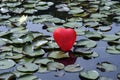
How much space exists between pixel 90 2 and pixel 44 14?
0.57 metres

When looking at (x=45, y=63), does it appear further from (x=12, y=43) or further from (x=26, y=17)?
(x=26, y=17)

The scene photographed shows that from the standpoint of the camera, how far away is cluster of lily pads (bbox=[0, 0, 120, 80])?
5.16 feet

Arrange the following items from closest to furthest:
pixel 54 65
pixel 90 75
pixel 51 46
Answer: pixel 90 75 < pixel 54 65 < pixel 51 46

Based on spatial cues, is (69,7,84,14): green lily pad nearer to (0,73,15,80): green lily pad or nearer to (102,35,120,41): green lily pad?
(102,35,120,41): green lily pad

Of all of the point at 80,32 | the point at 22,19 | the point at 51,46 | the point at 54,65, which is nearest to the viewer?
the point at 54,65

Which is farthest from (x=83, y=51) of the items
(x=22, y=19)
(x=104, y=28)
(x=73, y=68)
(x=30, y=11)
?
Answer: (x=30, y=11)

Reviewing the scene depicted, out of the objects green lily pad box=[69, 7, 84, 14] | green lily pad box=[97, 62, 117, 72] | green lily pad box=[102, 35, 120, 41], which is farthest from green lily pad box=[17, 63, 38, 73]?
green lily pad box=[69, 7, 84, 14]

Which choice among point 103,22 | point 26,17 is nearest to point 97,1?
point 103,22

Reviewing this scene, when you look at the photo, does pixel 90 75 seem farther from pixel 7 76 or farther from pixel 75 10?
pixel 75 10

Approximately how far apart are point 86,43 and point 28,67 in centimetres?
46

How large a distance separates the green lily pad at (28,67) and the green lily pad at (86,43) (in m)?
0.38

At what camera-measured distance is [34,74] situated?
1.53 metres

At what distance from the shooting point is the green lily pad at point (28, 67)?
154 centimetres

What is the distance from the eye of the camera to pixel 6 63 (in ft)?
5.29
